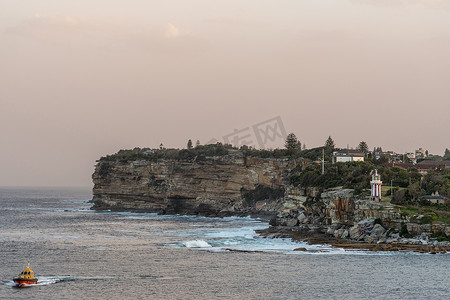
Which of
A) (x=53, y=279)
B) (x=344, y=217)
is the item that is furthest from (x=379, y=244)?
(x=53, y=279)

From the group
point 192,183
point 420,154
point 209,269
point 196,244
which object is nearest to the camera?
point 209,269

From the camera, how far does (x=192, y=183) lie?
135m

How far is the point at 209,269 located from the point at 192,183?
3315 inches

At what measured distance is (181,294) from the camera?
41156 millimetres

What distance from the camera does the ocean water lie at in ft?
137

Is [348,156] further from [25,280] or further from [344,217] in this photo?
[25,280]

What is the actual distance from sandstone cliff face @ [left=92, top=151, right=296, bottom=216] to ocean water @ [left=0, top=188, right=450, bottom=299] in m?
54.2

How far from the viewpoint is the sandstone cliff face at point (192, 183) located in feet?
427

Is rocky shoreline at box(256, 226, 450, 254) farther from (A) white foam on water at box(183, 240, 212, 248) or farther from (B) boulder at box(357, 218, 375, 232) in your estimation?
(A) white foam on water at box(183, 240, 212, 248)

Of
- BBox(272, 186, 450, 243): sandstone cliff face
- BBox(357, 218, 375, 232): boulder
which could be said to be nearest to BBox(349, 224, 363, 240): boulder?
BBox(272, 186, 450, 243): sandstone cliff face

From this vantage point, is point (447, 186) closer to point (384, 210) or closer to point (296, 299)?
point (384, 210)

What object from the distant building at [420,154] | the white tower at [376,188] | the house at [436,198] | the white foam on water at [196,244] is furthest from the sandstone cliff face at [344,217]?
the distant building at [420,154]

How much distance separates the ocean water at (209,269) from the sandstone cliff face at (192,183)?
178 feet

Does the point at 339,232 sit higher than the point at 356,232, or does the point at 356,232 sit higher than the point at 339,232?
the point at 356,232
